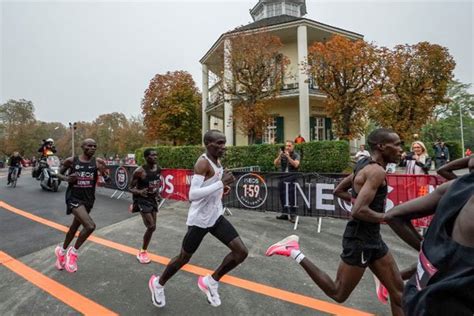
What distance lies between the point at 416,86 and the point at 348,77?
185 inches

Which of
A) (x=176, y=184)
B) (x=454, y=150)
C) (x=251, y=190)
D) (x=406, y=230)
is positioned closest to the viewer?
(x=406, y=230)

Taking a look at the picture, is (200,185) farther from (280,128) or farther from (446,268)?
(280,128)

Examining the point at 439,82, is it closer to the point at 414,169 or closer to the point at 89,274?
the point at 414,169

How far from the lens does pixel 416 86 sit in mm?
17578

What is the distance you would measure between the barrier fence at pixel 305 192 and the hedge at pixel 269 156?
26.8 feet

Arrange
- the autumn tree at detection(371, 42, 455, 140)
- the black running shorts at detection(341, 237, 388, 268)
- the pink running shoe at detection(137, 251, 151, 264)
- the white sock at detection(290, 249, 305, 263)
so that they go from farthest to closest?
the autumn tree at detection(371, 42, 455, 140) → the pink running shoe at detection(137, 251, 151, 264) → the white sock at detection(290, 249, 305, 263) → the black running shorts at detection(341, 237, 388, 268)

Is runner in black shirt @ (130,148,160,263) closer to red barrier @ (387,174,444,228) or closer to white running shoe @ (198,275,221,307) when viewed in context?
white running shoe @ (198,275,221,307)

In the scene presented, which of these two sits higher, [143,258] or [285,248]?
[285,248]

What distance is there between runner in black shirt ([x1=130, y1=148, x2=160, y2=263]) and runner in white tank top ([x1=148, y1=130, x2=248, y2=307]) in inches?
55.2

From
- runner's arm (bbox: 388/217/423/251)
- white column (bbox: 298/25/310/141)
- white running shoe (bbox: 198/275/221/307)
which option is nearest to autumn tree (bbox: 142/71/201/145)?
white column (bbox: 298/25/310/141)

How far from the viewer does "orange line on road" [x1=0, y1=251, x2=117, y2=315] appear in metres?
3.24

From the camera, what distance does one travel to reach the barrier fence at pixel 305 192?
233 inches

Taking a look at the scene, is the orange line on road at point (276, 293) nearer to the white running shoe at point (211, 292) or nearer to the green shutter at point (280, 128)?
the white running shoe at point (211, 292)

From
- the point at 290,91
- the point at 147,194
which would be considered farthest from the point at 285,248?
the point at 290,91
